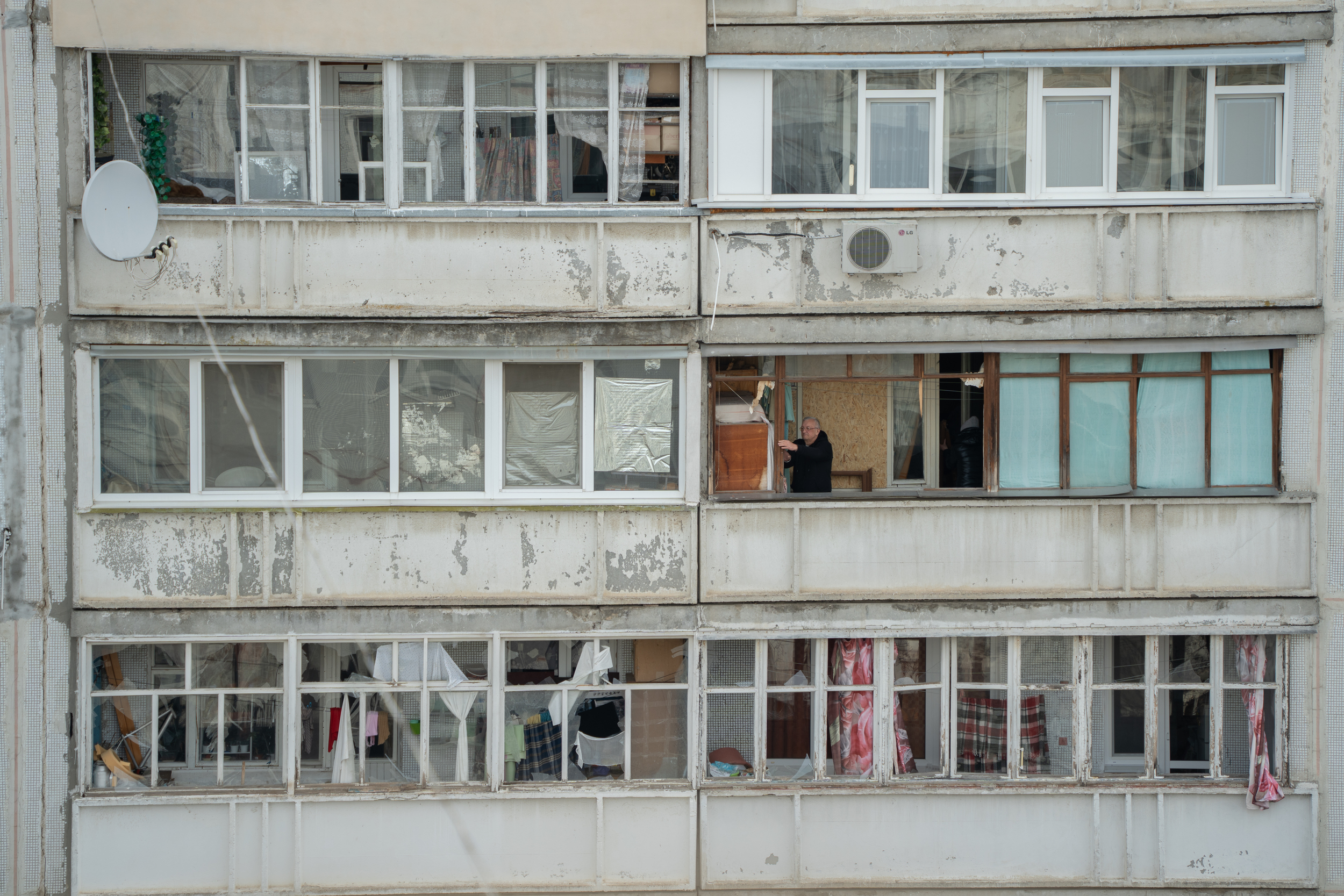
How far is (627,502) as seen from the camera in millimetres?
10516

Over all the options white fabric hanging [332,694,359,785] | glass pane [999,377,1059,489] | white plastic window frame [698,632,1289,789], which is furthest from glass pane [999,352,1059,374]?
white fabric hanging [332,694,359,785]

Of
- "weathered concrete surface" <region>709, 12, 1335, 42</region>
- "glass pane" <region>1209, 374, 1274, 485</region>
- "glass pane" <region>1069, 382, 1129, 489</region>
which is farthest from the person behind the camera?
"glass pane" <region>1069, 382, 1129, 489</region>

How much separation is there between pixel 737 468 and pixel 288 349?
15.3ft

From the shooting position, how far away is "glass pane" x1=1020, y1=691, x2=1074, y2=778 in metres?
10.6

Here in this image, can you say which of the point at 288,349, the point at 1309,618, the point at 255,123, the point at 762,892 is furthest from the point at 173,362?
the point at 1309,618

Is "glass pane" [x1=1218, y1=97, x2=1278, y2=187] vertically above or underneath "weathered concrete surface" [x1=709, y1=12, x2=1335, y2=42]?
underneath

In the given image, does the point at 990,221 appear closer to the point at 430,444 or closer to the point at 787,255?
the point at 787,255

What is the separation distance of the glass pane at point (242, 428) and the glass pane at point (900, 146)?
641cm

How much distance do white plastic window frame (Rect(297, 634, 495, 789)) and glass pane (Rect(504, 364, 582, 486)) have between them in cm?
174

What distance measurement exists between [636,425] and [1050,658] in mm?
4854

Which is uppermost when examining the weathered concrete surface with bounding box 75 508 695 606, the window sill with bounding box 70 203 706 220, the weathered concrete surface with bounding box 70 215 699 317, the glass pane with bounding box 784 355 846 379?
the window sill with bounding box 70 203 706 220

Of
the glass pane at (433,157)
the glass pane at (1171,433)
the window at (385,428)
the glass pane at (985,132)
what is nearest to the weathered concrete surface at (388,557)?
the window at (385,428)

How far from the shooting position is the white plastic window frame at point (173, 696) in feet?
33.4

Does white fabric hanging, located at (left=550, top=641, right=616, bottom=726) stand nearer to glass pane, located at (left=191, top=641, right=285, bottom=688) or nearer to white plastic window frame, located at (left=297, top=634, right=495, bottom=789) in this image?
white plastic window frame, located at (left=297, top=634, right=495, bottom=789)
